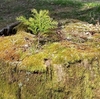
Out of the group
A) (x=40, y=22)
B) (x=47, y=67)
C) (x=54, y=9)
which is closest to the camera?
(x=47, y=67)

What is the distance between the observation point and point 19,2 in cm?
1922

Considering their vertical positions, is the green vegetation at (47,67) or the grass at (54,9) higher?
the green vegetation at (47,67)

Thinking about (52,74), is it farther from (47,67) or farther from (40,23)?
(40,23)

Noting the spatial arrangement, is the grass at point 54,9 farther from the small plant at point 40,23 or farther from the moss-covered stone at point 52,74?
the moss-covered stone at point 52,74

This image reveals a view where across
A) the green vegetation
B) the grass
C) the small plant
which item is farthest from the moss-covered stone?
the grass

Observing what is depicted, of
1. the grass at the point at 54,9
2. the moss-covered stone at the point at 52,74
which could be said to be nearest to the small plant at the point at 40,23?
the moss-covered stone at the point at 52,74

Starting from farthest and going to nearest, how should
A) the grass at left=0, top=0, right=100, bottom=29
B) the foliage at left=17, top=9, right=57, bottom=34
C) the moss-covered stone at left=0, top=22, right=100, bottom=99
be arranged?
the grass at left=0, top=0, right=100, bottom=29 → the foliage at left=17, top=9, right=57, bottom=34 → the moss-covered stone at left=0, top=22, right=100, bottom=99

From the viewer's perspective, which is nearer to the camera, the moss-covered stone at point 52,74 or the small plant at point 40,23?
the moss-covered stone at point 52,74

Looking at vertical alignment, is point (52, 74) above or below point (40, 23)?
below

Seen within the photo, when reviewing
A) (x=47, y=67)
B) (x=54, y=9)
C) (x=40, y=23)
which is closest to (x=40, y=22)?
(x=40, y=23)

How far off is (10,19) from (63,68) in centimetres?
1168

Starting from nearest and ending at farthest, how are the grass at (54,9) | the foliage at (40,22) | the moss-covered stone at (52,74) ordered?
the moss-covered stone at (52,74)
the foliage at (40,22)
the grass at (54,9)

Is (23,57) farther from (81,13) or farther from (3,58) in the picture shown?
(81,13)

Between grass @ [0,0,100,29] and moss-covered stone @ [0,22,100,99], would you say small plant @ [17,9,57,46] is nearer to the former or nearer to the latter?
moss-covered stone @ [0,22,100,99]
